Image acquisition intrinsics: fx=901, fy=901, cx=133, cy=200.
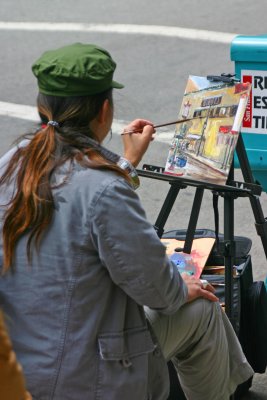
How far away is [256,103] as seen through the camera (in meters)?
3.89

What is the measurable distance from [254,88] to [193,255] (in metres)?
0.79

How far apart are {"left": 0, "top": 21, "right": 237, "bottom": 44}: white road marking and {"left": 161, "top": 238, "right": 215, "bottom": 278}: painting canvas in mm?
4499

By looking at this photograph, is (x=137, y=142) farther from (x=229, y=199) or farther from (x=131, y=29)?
(x=131, y=29)

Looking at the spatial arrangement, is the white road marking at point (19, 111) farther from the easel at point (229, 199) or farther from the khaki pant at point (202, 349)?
the khaki pant at point (202, 349)

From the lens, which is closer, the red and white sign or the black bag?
the black bag

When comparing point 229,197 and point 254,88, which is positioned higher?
point 254,88

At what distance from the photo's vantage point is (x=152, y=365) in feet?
9.51

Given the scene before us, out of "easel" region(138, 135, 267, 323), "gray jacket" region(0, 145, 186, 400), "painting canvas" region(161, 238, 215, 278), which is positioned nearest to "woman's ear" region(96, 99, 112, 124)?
"gray jacket" region(0, 145, 186, 400)

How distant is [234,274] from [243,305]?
0.13 meters

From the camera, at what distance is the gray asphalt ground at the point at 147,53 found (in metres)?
5.89

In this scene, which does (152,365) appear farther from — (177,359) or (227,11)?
(227,11)

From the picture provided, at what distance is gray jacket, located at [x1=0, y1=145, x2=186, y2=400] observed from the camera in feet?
8.64

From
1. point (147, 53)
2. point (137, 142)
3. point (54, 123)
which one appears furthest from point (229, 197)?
point (147, 53)

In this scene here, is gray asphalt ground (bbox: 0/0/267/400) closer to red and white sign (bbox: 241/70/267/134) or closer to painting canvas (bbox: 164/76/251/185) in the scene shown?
red and white sign (bbox: 241/70/267/134)
